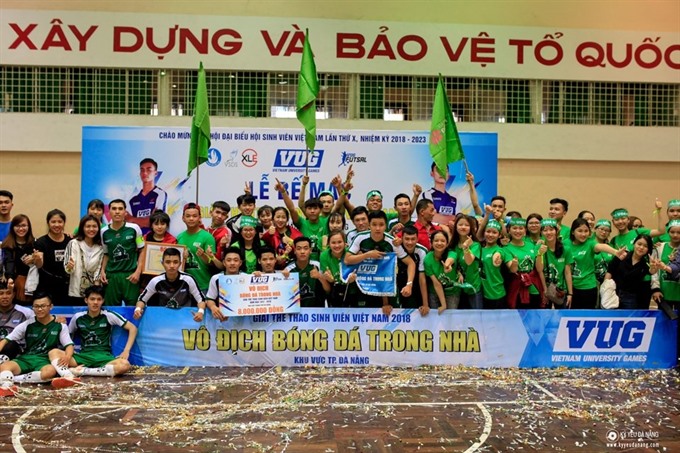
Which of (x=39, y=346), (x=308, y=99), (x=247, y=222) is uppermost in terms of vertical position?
(x=308, y=99)

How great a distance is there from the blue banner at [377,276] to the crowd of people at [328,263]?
124 mm

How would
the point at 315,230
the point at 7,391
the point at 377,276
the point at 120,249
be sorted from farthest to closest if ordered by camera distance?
the point at 315,230
the point at 120,249
the point at 377,276
the point at 7,391

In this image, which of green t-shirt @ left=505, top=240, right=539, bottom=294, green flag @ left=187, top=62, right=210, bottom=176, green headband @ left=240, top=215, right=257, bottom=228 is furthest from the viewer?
green flag @ left=187, top=62, right=210, bottom=176

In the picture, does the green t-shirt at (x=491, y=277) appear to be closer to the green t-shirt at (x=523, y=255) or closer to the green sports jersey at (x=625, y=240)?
the green t-shirt at (x=523, y=255)

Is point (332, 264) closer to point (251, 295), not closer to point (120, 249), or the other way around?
point (251, 295)

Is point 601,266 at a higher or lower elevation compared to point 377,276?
higher

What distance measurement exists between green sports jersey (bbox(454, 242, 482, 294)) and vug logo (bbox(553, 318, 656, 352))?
4.02 ft

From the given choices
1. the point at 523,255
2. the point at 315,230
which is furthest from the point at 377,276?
the point at 523,255

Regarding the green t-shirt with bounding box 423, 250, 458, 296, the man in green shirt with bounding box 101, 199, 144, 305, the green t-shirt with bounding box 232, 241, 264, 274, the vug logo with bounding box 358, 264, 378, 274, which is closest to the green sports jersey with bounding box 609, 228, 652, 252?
the green t-shirt with bounding box 423, 250, 458, 296

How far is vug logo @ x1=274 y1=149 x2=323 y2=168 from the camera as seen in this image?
11.4m

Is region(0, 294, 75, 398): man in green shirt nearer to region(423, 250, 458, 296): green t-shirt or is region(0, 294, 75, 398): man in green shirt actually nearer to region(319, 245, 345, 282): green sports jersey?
region(319, 245, 345, 282): green sports jersey

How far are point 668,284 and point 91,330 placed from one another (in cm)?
756

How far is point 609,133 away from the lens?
16641mm

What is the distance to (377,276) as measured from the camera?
26.9ft
